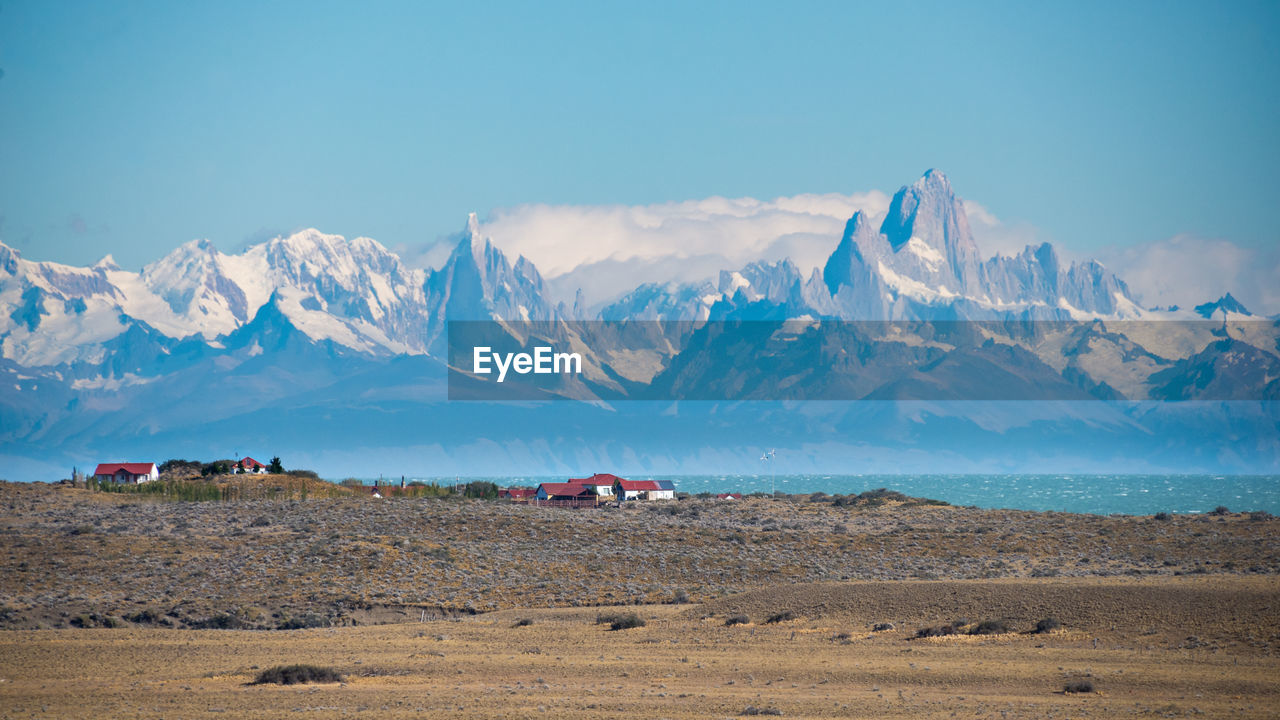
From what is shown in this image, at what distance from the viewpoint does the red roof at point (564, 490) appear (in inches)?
4695

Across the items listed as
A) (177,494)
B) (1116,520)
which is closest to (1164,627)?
(1116,520)

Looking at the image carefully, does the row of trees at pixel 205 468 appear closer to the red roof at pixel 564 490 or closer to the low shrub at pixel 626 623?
the red roof at pixel 564 490

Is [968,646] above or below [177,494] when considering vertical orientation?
below

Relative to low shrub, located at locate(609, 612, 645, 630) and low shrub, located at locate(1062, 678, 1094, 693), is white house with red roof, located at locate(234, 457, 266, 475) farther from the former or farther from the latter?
low shrub, located at locate(1062, 678, 1094, 693)

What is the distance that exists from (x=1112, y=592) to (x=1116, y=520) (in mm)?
34152

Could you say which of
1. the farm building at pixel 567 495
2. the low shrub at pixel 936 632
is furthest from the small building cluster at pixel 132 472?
the low shrub at pixel 936 632

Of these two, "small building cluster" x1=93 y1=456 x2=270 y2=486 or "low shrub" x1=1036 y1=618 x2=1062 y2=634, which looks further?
"small building cluster" x1=93 y1=456 x2=270 y2=486

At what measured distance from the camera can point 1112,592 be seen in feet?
145

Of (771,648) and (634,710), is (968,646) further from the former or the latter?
(634,710)

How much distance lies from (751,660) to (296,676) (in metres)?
13.1

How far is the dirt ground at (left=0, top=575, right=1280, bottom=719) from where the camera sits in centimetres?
3025

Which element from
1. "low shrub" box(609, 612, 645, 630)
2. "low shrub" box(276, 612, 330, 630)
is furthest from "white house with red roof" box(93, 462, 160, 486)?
"low shrub" box(609, 612, 645, 630)

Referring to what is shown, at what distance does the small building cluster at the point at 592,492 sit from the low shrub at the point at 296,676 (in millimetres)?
76219

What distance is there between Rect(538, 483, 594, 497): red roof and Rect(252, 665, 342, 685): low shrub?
273ft
